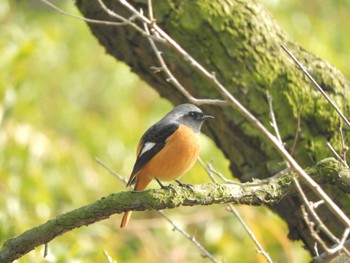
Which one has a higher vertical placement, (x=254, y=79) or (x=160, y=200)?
(x=254, y=79)

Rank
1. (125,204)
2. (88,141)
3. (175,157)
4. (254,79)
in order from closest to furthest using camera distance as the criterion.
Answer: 1. (125,204)
2. (254,79)
3. (175,157)
4. (88,141)

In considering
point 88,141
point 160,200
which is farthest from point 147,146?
point 88,141

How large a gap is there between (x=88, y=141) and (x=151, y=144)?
385 centimetres

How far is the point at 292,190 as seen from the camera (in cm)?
370

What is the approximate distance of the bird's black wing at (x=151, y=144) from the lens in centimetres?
454

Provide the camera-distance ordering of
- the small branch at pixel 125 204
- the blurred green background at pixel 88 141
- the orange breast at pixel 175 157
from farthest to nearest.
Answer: the blurred green background at pixel 88 141
the orange breast at pixel 175 157
the small branch at pixel 125 204

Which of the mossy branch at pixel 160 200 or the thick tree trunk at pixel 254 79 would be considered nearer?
the mossy branch at pixel 160 200

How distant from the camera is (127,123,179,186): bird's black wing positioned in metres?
4.54

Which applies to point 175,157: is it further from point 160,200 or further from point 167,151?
point 160,200

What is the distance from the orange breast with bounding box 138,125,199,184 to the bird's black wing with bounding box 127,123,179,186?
29 millimetres

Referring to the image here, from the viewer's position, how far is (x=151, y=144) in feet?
15.0

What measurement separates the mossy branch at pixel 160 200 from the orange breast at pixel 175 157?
0.93 meters

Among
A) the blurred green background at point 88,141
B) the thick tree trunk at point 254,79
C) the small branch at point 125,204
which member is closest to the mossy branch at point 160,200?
the small branch at point 125,204

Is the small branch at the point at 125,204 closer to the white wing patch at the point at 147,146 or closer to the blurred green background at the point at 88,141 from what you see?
the white wing patch at the point at 147,146
